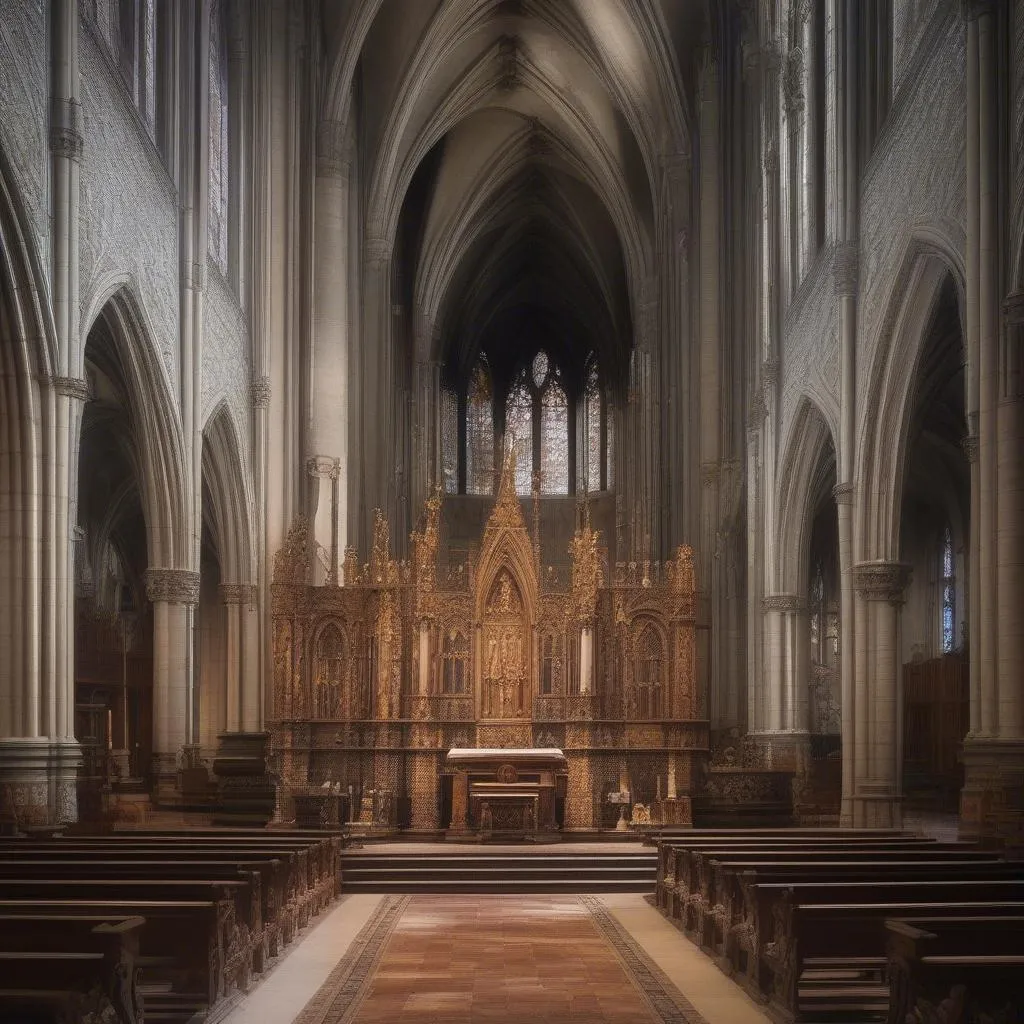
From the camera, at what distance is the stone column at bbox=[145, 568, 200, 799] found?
25500mm

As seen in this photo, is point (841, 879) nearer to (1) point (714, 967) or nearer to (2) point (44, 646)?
(1) point (714, 967)

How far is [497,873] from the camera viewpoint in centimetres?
1992

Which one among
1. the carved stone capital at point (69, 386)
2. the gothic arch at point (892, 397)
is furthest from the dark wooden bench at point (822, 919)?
the gothic arch at point (892, 397)

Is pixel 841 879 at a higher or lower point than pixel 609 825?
higher

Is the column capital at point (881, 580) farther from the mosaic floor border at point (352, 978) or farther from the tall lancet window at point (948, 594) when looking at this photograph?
the tall lancet window at point (948, 594)

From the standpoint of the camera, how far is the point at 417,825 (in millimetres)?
26297

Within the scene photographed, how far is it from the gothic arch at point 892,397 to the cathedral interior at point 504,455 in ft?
0.17

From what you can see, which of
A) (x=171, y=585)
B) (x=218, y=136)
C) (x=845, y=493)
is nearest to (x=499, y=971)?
(x=845, y=493)

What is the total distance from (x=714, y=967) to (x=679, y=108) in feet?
101

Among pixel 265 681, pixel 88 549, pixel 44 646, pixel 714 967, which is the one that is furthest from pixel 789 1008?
pixel 88 549

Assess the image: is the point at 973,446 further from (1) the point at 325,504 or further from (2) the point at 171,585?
(1) the point at 325,504

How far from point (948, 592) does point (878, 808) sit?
18394 millimetres

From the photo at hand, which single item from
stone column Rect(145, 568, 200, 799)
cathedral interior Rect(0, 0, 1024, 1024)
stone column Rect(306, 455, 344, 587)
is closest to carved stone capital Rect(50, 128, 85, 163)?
cathedral interior Rect(0, 0, 1024, 1024)

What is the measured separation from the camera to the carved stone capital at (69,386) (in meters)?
18.0
